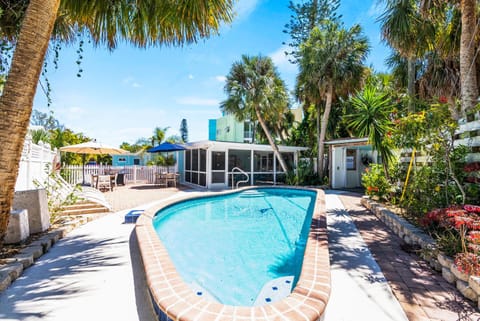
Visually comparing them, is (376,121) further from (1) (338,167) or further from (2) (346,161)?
(2) (346,161)

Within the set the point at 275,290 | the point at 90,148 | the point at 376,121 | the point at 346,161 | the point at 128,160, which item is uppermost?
the point at 376,121

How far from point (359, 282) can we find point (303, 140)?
18.0 meters

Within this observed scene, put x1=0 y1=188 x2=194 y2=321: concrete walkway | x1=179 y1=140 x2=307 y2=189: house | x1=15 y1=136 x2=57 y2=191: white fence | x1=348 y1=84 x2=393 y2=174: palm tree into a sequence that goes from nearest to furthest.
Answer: x1=0 y1=188 x2=194 y2=321: concrete walkway, x1=15 y1=136 x2=57 y2=191: white fence, x1=348 y1=84 x2=393 y2=174: palm tree, x1=179 y1=140 x2=307 y2=189: house

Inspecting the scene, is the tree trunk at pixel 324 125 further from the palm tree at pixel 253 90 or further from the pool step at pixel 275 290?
the pool step at pixel 275 290

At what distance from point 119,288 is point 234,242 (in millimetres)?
3046

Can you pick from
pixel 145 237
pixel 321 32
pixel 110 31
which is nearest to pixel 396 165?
pixel 145 237

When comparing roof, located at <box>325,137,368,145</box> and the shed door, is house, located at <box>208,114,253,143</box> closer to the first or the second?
the shed door

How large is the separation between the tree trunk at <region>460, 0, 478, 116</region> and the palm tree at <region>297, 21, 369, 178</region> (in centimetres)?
798

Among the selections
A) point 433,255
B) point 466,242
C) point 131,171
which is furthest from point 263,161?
point 466,242

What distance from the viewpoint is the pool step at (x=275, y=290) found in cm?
335

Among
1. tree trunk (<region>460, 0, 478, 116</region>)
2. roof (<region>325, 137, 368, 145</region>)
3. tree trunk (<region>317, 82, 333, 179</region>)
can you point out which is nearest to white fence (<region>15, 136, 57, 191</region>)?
tree trunk (<region>460, 0, 478, 116</region>)

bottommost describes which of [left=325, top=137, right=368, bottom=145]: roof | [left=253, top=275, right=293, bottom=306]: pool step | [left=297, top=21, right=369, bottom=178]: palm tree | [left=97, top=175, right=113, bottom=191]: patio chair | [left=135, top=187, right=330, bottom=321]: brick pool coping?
[left=253, top=275, right=293, bottom=306]: pool step

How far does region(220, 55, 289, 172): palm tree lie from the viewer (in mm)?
15041

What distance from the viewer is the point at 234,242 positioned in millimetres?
5668
